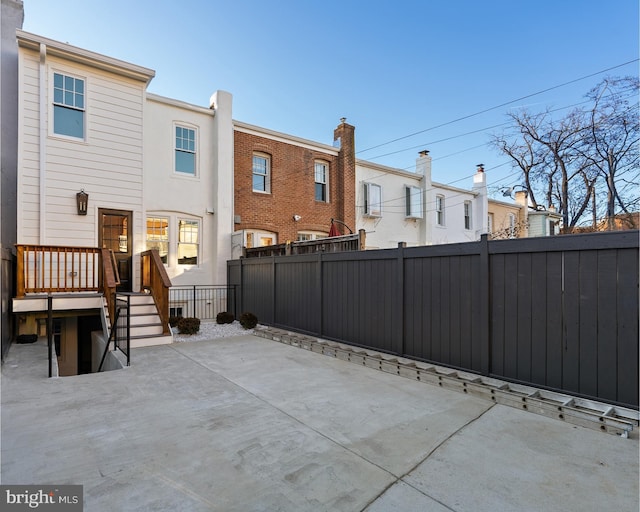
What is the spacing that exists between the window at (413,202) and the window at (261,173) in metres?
7.13

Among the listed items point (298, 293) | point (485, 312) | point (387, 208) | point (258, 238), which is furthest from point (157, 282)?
point (387, 208)

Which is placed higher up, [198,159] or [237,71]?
[237,71]

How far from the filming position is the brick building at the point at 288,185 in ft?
38.2

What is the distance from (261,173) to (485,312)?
936 centimetres

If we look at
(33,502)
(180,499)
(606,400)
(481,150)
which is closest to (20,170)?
(33,502)

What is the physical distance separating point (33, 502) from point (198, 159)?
979 centimetres

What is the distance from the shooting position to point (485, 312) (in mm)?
4621

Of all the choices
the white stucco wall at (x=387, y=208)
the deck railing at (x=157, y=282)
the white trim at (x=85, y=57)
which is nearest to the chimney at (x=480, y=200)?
the white stucco wall at (x=387, y=208)

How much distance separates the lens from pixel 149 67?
9.38 meters

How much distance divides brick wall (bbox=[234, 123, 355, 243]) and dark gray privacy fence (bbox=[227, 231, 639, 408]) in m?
5.47

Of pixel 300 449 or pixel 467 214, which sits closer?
pixel 300 449

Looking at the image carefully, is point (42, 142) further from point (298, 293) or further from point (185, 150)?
point (298, 293)

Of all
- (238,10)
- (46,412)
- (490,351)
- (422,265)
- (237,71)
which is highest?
(238,10)

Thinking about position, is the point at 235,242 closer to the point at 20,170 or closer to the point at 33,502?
the point at 20,170
